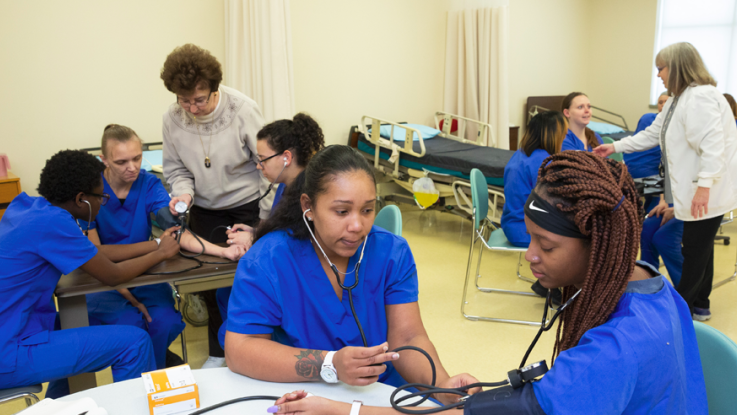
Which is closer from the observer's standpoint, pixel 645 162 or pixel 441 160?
pixel 645 162

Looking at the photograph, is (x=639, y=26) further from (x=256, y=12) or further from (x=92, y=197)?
(x=92, y=197)

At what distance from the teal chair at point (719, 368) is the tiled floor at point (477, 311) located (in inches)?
51.0

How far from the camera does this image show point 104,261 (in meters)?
1.69

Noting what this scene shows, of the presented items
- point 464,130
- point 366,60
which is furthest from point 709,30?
point 366,60

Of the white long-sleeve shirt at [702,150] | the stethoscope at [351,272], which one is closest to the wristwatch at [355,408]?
the stethoscope at [351,272]

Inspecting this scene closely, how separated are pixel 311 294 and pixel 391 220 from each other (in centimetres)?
85

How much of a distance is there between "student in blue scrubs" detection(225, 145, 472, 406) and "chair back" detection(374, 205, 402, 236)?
2.06 ft

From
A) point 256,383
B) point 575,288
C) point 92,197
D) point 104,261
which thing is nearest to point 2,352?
point 104,261

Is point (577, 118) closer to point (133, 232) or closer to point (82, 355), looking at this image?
point (133, 232)

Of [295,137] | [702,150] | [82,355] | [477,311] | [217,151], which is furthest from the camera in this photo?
[477,311]

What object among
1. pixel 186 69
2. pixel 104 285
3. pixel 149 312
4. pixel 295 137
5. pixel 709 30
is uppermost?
pixel 709 30

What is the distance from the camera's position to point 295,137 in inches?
80.7

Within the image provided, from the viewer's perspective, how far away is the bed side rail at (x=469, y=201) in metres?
3.76

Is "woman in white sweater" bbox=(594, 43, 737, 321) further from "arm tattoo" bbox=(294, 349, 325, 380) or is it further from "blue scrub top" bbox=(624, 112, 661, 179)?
"arm tattoo" bbox=(294, 349, 325, 380)
